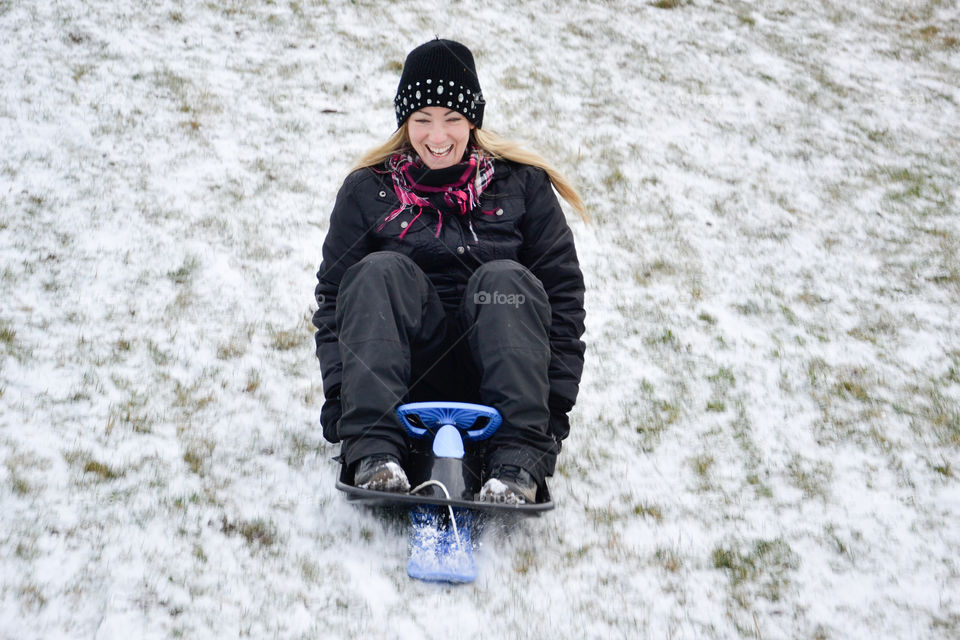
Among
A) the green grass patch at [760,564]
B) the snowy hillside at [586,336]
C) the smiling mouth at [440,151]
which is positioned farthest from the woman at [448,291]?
the green grass patch at [760,564]

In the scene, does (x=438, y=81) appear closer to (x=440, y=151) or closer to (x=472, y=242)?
(x=440, y=151)

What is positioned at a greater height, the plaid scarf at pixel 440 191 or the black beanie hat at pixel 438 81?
the black beanie hat at pixel 438 81

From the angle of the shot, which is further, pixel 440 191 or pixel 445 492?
pixel 440 191

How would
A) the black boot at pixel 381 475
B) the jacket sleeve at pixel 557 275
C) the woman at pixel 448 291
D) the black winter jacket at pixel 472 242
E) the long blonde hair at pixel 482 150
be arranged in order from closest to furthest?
the black boot at pixel 381 475, the woman at pixel 448 291, the jacket sleeve at pixel 557 275, the black winter jacket at pixel 472 242, the long blonde hair at pixel 482 150

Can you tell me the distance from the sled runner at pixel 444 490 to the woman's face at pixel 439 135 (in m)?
0.98

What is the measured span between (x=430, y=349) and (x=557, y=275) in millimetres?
574

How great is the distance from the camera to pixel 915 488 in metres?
3.03

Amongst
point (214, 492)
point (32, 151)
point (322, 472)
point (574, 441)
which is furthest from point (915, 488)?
point (32, 151)

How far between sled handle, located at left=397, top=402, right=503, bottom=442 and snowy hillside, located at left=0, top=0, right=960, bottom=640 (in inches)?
13.7

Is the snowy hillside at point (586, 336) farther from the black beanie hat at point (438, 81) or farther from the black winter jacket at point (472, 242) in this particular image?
the black beanie hat at point (438, 81)

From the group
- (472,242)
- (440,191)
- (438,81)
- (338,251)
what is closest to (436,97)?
(438,81)

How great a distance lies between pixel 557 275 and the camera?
9.59 feet

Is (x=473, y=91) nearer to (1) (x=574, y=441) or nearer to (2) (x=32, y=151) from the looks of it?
(1) (x=574, y=441)

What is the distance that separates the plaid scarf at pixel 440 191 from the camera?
2.90 m
